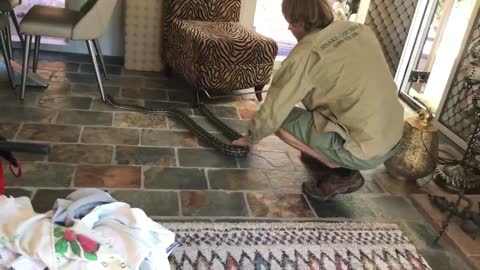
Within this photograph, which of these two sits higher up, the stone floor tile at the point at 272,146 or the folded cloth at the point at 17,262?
the folded cloth at the point at 17,262

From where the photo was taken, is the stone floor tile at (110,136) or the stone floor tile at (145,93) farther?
the stone floor tile at (145,93)

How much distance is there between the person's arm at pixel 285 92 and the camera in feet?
5.74

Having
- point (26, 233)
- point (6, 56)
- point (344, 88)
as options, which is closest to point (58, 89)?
point (6, 56)

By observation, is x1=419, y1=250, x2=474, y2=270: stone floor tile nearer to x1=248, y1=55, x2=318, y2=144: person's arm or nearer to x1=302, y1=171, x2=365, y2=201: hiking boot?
x1=302, y1=171, x2=365, y2=201: hiking boot

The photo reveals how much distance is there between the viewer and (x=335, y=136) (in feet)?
6.22

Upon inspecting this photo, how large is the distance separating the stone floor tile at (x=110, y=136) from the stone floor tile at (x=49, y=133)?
0.05 m

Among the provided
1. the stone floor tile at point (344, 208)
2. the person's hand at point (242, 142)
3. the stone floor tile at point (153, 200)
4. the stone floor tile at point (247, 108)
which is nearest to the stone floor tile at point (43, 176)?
the stone floor tile at point (153, 200)

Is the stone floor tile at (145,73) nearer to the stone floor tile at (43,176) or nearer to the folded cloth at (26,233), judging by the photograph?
the stone floor tile at (43,176)

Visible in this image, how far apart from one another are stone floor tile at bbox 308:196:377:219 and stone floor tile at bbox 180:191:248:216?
0.35 metres

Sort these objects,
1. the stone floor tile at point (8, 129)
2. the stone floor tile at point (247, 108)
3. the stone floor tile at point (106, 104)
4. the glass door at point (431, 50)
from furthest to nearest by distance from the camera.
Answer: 1. the glass door at point (431, 50)
2. the stone floor tile at point (247, 108)
3. the stone floor tile at point (106, 104)
4. the stone floor tile at point (8, 129)

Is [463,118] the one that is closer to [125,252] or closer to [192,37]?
[192,37]

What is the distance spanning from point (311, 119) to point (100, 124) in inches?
47.6

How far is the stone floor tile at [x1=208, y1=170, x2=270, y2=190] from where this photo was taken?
→ 6.80 feet

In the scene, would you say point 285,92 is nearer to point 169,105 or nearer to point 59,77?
point 169,105
